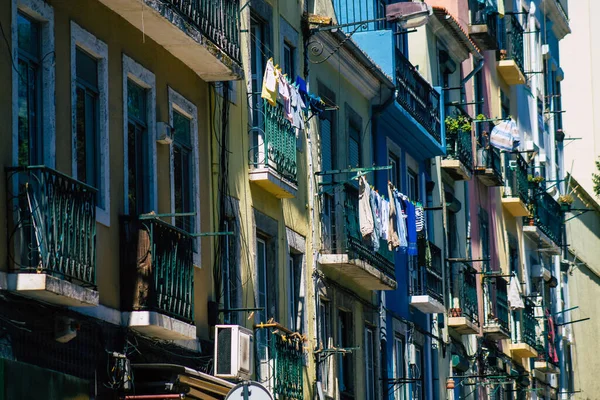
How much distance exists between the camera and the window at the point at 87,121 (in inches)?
703

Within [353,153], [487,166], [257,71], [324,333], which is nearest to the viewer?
[257,71]

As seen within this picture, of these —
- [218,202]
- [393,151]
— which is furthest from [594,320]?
[218,202]

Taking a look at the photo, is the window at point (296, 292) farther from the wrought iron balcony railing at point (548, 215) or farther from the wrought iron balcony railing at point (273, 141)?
the wrought iron balcony railing at point (548, 215)

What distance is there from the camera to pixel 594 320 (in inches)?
2077

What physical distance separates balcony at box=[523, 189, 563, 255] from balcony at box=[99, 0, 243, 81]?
2369 centimetres

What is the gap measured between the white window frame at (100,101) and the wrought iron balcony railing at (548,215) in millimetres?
27157

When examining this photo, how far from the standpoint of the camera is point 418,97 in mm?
31969

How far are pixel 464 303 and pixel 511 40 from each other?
430 inches

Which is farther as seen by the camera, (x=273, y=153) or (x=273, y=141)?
(x=273, y=153)

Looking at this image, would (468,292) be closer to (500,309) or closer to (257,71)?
(500,309)

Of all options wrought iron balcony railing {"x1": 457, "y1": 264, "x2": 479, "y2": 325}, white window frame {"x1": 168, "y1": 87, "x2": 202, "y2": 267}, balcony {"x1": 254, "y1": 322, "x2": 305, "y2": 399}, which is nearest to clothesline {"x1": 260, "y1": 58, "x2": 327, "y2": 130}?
white window frame {"x1": 168, "y1": 87, "x2": 202, "y2": 267}

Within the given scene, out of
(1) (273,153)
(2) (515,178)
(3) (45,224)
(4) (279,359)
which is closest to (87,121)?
(3) (45,224)

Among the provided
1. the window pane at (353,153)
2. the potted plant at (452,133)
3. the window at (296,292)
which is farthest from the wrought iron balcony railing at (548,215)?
the window at (296,292)

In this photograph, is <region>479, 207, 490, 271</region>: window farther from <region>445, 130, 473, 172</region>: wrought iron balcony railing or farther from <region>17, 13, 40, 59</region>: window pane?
<region>17, 13, 40, 59</region>: window pane
